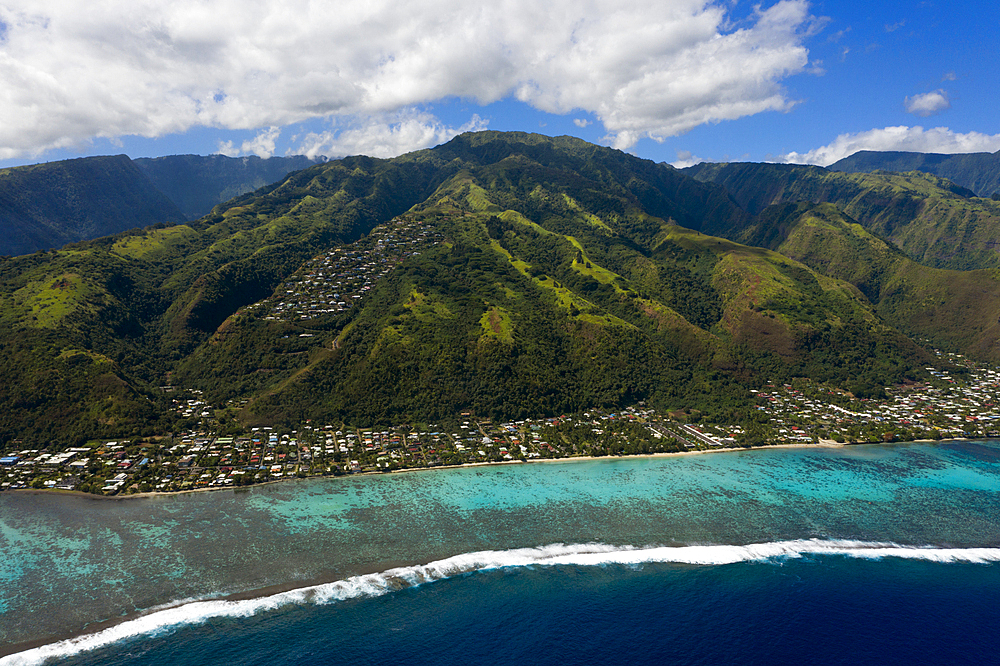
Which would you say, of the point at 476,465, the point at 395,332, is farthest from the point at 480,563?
the point at 395,332

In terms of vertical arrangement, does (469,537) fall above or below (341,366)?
below

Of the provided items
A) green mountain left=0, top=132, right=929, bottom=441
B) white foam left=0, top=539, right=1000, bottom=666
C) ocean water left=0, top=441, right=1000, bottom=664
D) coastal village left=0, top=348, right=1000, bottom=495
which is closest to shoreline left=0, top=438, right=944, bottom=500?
coastal village left=0, top=348, right=1000, bottom=495

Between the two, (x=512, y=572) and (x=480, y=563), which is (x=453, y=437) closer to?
(x=480, y=563)

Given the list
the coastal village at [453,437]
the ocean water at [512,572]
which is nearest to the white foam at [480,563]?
the ocean water at [512,572]

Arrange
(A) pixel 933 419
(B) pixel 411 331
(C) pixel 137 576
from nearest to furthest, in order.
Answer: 1. (C) pixel 137 576
2. (A) pixel 933 419
3. (B) pixel 411 331

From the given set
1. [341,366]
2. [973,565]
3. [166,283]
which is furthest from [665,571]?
[166,283]

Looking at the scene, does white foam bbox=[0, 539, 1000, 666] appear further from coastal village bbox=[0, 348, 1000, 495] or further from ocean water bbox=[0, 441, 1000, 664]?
coastal village bbox=[0, 348, 1000, 495]

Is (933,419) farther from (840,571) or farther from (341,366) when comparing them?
(341,366)
